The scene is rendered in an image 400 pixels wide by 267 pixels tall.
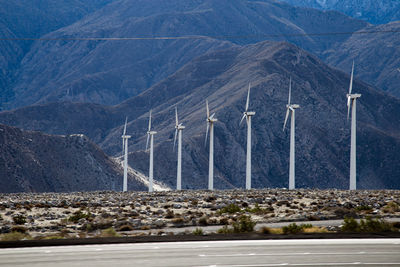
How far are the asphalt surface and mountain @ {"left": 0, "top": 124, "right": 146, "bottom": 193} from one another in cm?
10691

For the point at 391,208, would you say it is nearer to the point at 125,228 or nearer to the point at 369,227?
the point at 369,227

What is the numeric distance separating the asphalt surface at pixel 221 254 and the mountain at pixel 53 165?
351 feet

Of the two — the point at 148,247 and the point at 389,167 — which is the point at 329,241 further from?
the point at 389,167

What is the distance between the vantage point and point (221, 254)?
84.3 ft

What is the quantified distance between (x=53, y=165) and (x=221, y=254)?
12483 centimetres

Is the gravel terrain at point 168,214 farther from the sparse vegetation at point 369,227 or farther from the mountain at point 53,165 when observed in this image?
the mountain at point 53,165

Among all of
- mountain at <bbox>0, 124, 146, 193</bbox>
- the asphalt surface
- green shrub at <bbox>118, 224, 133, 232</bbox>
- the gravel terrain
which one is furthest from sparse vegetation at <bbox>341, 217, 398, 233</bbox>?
mountain at <bbox>0, 124, 146, 193</bbox>

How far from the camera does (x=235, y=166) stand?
17938 centimetres

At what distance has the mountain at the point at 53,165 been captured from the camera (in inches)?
5374

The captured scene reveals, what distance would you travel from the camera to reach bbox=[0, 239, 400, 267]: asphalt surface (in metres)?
23.1

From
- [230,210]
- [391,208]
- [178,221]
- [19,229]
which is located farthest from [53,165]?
[19,229]

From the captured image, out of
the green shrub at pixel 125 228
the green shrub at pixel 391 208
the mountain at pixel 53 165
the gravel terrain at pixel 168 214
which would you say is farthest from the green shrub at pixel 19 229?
the mountain at pixel 53 165

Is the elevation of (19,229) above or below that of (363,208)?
below

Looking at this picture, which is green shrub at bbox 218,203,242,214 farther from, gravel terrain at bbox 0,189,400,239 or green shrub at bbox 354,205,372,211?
green shrub at bbox 354,205,372,211
